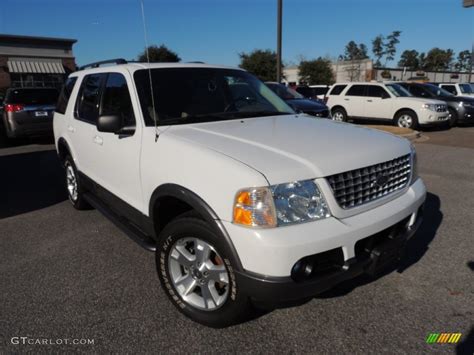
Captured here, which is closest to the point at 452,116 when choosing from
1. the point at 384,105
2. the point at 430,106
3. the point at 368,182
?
the point at 430,106

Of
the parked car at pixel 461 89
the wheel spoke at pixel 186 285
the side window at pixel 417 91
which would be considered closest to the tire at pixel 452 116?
the side window at pixel 417 91

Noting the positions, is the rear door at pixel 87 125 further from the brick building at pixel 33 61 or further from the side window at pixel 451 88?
the brick building at pixel 33 61

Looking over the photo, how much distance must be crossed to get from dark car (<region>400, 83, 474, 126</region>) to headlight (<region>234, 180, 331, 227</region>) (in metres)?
14.0

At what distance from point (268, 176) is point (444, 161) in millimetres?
7185

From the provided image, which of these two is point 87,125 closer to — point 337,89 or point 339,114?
point 339,114

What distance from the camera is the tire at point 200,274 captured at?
2.30 m

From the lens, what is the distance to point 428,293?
2904mm

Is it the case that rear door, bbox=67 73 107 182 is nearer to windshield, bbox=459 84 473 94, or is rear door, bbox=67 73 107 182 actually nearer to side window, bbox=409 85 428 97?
side window, bbox=409 85 428 97

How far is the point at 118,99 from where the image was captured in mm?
3504

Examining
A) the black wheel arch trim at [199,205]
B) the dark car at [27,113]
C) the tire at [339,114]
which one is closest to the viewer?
the black wheel arch trim at [199,205]

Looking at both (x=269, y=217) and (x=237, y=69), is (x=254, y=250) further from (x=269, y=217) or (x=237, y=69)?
(x=237, y=69)

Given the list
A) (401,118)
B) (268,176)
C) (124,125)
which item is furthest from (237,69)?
(401,118)

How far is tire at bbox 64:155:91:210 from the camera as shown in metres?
4.64

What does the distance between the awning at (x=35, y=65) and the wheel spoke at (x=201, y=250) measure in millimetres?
40291
